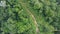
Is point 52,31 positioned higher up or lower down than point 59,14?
lower down

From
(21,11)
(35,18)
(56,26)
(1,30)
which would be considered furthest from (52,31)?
(1,30)

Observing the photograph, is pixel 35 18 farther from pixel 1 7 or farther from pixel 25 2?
pixel 1 7

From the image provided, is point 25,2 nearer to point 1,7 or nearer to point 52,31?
point 1,7

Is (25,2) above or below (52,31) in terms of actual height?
above

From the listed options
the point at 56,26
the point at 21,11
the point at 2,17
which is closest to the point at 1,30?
the point at 2,17

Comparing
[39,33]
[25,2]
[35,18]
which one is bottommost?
[39,33]

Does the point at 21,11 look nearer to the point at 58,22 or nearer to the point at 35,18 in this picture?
the point at 35,18
